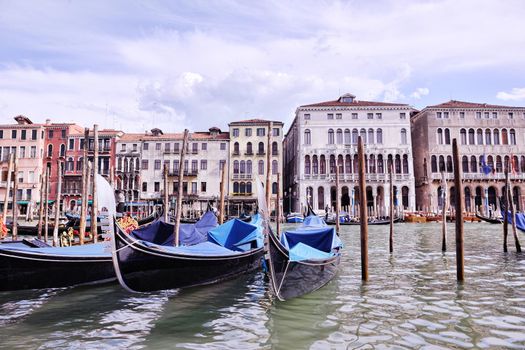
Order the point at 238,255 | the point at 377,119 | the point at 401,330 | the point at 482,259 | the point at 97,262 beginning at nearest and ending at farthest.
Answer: the point at 401,330 → the point at 97,262 → the point at 238,255 → the point at 482,259 → the point at 377,119

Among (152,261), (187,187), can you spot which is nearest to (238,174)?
(187,187)

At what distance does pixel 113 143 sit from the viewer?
1284 inches

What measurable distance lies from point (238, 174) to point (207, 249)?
25638 mm

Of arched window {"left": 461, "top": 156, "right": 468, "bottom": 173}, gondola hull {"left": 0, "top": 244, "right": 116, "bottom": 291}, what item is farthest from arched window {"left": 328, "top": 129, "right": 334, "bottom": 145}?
gondola hull {"left": 0, "top": 244, "right": 116, "bottom": 291}

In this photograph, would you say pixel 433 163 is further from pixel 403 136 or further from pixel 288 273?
pixel 288 273

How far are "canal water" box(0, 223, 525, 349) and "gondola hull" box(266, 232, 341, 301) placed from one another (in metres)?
0.15

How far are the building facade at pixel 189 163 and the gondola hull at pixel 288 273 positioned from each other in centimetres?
2671

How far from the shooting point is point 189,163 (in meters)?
32.9

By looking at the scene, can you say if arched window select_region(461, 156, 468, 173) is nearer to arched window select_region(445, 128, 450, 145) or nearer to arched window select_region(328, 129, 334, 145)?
arched window select_region(445, 128, 450, 145)

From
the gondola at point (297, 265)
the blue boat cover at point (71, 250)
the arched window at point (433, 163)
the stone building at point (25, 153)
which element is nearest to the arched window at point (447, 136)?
the arched window at point (433, 163)

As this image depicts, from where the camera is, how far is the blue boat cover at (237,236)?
825 cm

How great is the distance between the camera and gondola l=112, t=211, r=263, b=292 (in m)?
5.27

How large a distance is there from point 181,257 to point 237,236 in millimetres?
2645

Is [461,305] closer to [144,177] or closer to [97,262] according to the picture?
[97,262]
